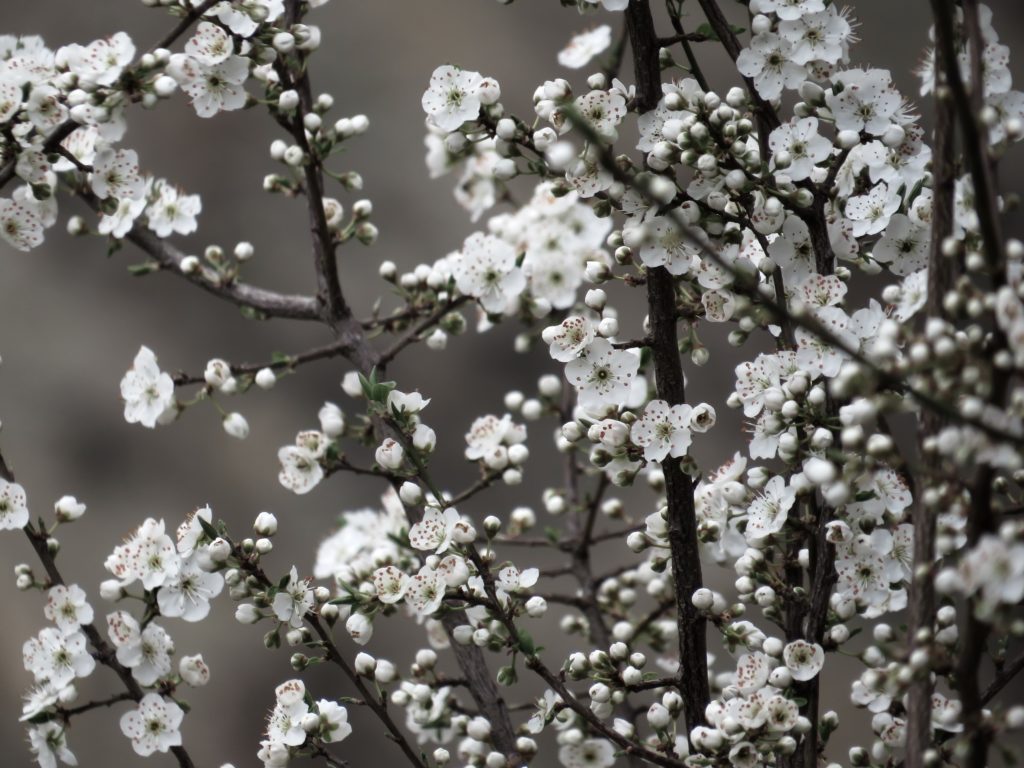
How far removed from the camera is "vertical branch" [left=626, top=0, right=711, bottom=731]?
103 cm

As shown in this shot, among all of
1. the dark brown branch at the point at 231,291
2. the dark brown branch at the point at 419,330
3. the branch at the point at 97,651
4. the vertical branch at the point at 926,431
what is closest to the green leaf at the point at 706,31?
the vertical branch at the point at 926,431

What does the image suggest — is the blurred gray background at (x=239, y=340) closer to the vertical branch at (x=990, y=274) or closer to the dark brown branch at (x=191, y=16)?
the dark brown branch at (x=191, y=16)

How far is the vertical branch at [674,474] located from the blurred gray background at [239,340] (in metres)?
1.56

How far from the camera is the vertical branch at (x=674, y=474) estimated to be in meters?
1.03

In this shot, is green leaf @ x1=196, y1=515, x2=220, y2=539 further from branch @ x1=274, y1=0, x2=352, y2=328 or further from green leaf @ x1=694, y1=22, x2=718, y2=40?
green leaf @ x1=694, y1=22, x2=718, y2=40

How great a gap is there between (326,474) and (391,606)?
215 millimetres

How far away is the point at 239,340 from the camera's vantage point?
9.19 feet

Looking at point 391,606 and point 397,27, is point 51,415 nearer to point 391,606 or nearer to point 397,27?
point 397,27

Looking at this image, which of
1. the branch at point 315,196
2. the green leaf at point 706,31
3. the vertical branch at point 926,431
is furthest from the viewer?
the branch at point 315,196

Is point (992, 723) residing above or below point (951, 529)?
below

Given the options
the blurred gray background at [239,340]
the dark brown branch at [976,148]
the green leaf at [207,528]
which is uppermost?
the blurred gray background at [239,340]

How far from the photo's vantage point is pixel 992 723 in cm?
71

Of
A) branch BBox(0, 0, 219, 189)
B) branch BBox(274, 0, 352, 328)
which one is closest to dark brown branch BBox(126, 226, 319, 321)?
branch BBox(274, 0, 352, 328)

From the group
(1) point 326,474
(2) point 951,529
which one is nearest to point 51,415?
(1) point 326,474
